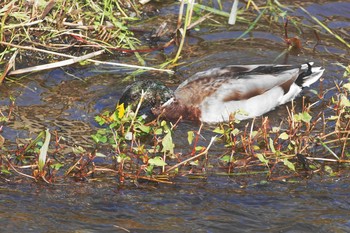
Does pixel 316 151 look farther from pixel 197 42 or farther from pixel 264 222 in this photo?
pixel 197 42

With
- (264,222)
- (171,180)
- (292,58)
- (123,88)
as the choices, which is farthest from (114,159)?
(292,58)

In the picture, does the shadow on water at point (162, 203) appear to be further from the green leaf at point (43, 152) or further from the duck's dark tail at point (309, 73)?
the duck's dark tail at point (309, 73)

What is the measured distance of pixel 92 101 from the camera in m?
8.30

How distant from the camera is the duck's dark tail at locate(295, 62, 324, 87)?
8773 mm

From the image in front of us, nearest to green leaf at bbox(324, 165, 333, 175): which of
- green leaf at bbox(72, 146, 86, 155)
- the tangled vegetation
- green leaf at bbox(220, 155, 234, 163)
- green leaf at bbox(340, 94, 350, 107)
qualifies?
the tangled vegetation

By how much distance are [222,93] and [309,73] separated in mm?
991

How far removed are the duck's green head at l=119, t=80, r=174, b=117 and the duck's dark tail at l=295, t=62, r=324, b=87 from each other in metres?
1.36

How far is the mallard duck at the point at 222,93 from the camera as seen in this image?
329 inches

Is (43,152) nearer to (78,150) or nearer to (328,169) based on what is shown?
(78,150)

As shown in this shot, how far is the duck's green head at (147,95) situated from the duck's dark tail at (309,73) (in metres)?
1.36

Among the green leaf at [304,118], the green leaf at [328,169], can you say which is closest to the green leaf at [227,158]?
the green leaf at [304,118]

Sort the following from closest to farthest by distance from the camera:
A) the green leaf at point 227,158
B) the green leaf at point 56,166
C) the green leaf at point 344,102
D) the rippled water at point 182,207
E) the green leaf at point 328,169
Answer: the rippled water at point 182,207, the green leaf at point 56,166, the green leaf at point 227,158, the green leaf at point 328,169, the green leaf at point 344,102

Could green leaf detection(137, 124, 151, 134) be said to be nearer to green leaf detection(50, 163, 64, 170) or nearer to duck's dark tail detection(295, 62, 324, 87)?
green leaf detection(50, 163, 64, 170)

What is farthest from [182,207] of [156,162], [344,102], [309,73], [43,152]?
[309,73]
